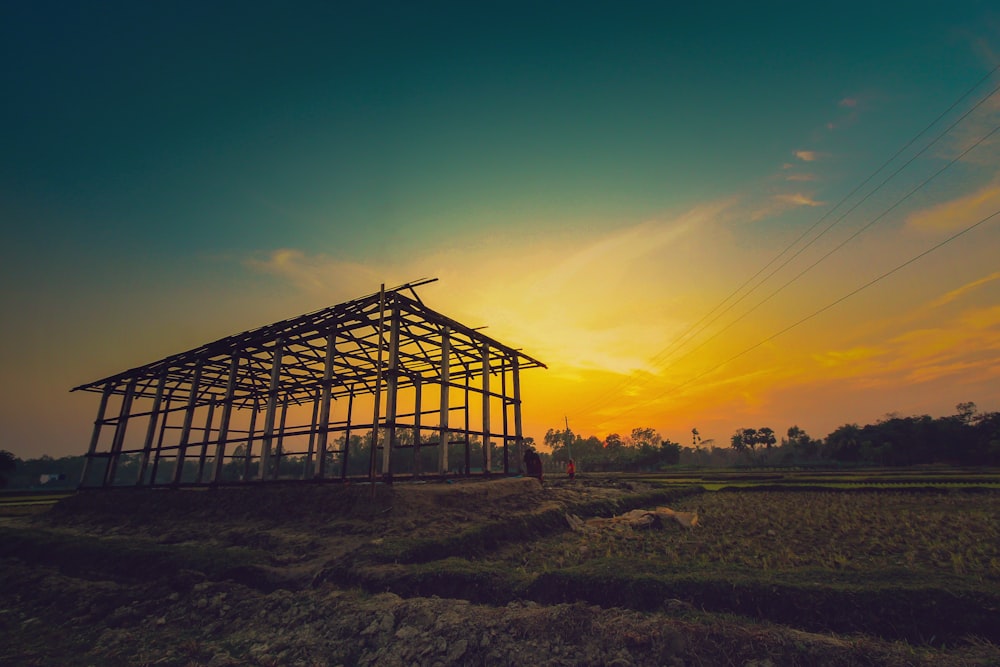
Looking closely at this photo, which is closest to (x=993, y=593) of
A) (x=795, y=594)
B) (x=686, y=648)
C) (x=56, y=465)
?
(x=795, y=594)

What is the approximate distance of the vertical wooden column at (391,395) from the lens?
11.8 meters

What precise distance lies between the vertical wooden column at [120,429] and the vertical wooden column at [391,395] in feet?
61.3

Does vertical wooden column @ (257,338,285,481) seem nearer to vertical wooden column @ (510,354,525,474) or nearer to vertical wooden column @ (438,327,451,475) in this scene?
vertical wooden column @ (438,327,451,475)

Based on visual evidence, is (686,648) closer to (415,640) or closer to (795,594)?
(795,594)

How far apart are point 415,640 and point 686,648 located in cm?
362

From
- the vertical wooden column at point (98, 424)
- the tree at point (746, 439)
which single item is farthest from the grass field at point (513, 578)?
the tree at point (746, 439)

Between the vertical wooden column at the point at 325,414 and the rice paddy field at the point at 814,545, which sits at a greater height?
the vertical wooden column at the point at 325,414

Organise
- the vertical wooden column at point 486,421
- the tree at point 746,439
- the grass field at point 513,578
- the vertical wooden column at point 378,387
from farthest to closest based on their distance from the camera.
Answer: the tree at point 746,439 → the vertical wooden column at point 486,421 → the vertical wooden column at point 378,387 → the grass field at point 513,578

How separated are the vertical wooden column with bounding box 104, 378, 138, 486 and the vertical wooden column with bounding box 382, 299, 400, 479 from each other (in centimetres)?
1868

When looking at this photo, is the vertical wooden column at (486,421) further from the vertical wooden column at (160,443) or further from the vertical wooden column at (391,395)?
the vertical wooden column at (160,443)

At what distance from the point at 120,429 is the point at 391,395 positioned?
19832 millimetres

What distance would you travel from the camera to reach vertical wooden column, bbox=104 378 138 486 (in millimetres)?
21438

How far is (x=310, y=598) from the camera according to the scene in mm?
7391

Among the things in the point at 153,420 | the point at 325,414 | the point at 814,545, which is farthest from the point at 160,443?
the point at 814,545
